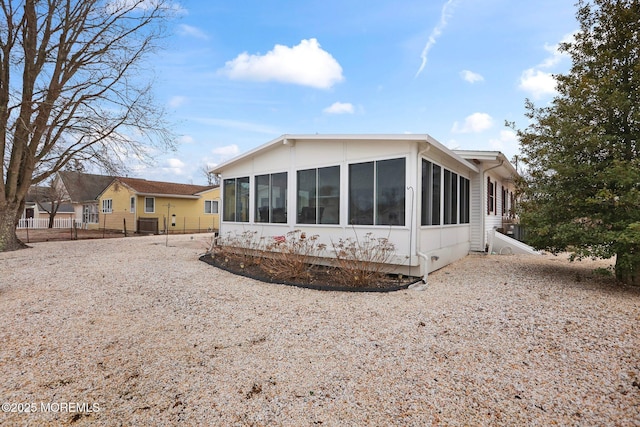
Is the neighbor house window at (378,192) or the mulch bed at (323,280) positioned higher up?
the neighbor house window at (378,192)

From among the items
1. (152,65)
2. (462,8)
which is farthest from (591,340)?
(152,65)

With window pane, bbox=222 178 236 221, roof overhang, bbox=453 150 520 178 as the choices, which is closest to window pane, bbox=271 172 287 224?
window pane, bbox=222 178 236 221

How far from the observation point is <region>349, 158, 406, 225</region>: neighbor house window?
245 inches

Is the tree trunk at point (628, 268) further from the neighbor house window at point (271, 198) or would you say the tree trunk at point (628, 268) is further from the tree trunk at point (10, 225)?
the tree trunk at point (10, 225)

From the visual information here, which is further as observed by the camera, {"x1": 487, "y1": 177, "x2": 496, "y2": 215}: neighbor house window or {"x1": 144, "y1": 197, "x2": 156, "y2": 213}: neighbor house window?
{"x1": 144, "y1": 197, "x2": 156, "y2": 213}: neighbor house window

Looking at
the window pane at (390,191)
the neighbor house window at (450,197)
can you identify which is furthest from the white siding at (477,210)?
the window pane at (390,191)

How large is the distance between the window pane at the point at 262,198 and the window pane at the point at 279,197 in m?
0.26

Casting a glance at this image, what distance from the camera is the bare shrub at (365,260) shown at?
5836 mm

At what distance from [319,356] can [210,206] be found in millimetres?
21908

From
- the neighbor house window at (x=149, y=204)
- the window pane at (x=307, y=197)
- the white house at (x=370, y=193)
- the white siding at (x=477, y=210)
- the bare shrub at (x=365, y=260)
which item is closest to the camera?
the bare shrub at (x=365, y=260)

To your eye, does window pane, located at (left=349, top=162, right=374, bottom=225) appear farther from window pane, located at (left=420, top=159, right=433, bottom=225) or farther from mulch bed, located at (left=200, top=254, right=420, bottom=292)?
mulch bed, located at (left=200, top=254, right=420, bottom=292)

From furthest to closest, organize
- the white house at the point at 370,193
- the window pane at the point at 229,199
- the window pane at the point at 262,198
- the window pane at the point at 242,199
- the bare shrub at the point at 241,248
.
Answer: the window pane at the point at 229,199, the window pane at the point at 242,199, the window pane at the point at 262,198, the bare shrub at the point at 241,248, the white house at the point at 370,193

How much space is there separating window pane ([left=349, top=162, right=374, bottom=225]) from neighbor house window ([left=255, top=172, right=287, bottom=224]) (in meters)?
2.14

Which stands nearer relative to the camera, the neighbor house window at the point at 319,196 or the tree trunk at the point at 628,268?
the tree trunk at the point at 628,268
